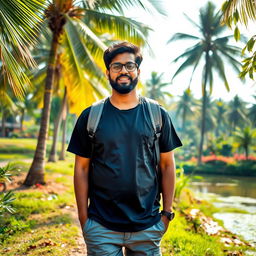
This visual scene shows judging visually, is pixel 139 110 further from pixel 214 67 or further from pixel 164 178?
pixel 214 67

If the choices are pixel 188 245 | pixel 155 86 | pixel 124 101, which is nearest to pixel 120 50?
pixel 124 101

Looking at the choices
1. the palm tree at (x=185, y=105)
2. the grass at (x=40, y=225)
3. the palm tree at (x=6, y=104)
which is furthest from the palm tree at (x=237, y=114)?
the grass at (x=40, y=225)

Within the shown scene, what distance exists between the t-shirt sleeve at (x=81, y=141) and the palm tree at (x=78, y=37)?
616 centimetres

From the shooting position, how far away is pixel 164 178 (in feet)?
7.46

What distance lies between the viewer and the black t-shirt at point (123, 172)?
1984mm

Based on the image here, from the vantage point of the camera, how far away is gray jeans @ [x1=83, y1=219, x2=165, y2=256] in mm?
1952

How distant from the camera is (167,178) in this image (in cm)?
227

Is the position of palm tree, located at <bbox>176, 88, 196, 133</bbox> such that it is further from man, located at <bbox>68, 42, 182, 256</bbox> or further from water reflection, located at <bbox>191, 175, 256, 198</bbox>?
man, located at <bbox>68, 42, 182, 256</bbox>

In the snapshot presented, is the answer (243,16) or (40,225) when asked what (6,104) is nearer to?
(40,225)

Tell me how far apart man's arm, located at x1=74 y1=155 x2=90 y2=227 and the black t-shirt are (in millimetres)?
69

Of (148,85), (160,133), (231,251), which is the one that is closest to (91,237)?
(160,133)

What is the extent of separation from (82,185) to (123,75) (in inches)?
32.4

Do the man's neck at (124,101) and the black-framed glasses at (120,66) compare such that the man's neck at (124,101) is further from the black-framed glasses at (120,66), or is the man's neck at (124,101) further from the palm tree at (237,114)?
the palm tree at (237,114)

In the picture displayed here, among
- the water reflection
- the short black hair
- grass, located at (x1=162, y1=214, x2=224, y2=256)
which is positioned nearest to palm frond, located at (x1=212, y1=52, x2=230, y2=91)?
the water reflection
